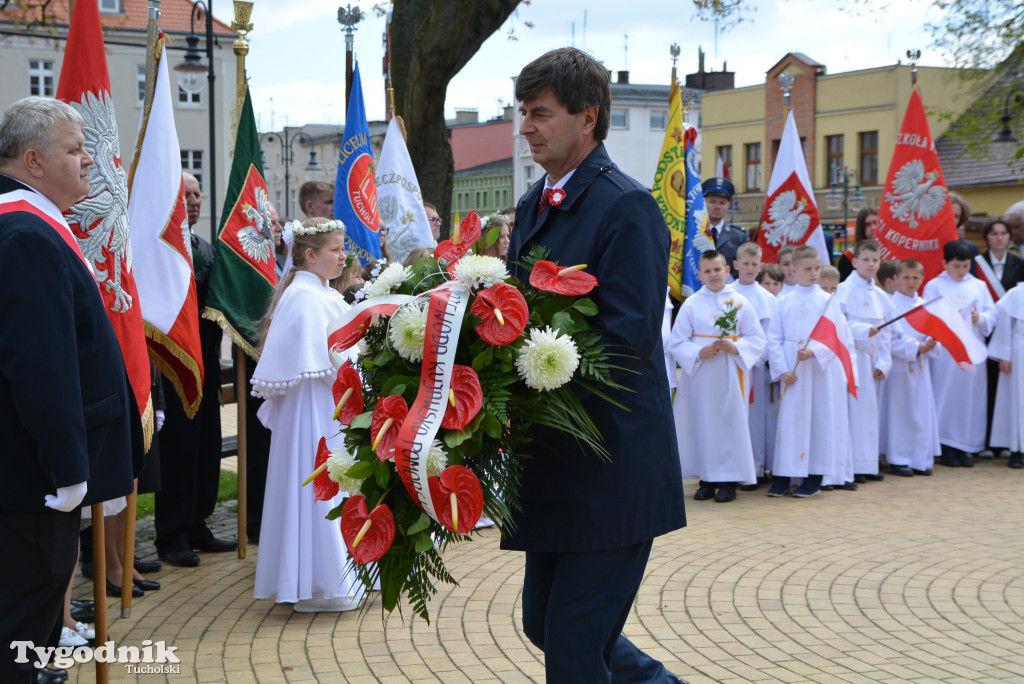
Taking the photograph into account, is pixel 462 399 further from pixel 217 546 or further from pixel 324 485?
pixel 217 546

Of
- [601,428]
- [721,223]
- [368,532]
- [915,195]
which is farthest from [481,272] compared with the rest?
[915,195]

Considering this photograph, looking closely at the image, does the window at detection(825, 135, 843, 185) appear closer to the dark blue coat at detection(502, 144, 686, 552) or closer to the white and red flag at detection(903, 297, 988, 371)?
the white and red flag at detection(903, 297, 988, 371)

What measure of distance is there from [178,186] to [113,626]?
2.49 m

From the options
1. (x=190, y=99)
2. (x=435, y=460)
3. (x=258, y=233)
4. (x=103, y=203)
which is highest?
(x=190, y=99)

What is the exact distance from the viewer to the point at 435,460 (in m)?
2.68

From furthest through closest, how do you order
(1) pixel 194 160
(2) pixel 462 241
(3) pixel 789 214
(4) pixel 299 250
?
(1) pixel 194 160 < (3) pixel 789 214 < (4) pixel 299 250 < (2) pixel 462 241

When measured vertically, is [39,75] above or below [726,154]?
above

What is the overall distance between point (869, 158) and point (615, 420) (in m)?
45.3

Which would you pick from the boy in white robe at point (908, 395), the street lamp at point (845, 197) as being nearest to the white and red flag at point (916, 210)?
the boy in white robe at point (908, 395)

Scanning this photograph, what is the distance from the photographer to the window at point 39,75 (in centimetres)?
4350

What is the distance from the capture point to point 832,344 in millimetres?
8953

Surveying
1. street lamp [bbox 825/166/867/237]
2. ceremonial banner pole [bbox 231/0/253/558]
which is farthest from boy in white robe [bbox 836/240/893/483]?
street lamp [bbox 825/166/867/237]

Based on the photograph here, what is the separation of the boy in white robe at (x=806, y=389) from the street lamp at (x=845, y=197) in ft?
90.3

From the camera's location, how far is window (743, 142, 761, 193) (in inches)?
1938
